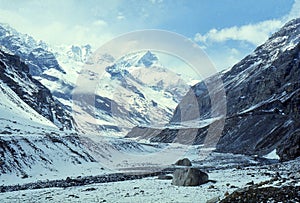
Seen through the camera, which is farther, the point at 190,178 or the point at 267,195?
the point at 190,178

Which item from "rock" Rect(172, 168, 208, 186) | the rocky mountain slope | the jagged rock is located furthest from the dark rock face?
"rock" Rect(172, 168, 208, 186)

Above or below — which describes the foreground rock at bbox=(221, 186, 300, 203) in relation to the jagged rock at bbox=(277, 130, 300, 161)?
below

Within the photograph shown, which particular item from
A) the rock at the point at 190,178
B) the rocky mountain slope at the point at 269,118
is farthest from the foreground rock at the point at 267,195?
the rocky mountain slope at the point at 269,118

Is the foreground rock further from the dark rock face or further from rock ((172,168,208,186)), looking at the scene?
the dark rock face

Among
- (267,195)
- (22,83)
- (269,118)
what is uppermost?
(22,83)

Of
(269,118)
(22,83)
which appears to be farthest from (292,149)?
(22,83)

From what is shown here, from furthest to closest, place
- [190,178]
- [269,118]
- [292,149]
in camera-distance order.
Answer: [269,118] < [292,149] < [190,178]

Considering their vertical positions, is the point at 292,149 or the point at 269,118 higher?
the point at 269,118

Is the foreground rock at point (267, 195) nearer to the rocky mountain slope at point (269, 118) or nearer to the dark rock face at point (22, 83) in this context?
the rocky mountain slope at point (269, 118)

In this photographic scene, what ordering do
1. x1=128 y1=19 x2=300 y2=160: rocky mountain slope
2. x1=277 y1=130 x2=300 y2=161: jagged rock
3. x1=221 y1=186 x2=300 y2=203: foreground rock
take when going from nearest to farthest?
x1=221 y1=186 x2=300 y2=203: foreground rock → x1=277 y1=130 x2=300 y2=161: jagged rock → x1=128 y1=19 x2=300 y2=160: rocky mountain slope

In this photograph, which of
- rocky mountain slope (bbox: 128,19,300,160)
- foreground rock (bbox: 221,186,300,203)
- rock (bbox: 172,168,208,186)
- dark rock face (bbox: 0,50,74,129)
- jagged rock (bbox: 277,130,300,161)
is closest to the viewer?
foreground rock (bbox: 221,186,300,203)

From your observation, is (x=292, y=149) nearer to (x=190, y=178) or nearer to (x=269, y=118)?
(x=190, y=178)

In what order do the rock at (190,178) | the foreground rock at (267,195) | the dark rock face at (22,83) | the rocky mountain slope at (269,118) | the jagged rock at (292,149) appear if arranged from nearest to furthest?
1. the foreground rock at (267,195)
2. the rock at (190,178)
3. the jagged rock at (292,149)
4. the rocky mountain slope at (269,118)
5. the dark rock face at (22,83)

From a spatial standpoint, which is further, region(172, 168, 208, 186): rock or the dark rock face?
the dark rock face
